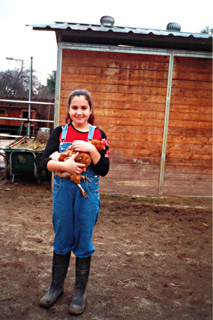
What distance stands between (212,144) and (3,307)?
537cm

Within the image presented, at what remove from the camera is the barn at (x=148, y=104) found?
589cm

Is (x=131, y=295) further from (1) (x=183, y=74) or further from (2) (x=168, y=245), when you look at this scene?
(1) (x=183, y=74)

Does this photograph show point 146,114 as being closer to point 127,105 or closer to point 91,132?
point 127,105

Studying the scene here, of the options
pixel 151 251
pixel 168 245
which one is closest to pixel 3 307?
pixel 151 251

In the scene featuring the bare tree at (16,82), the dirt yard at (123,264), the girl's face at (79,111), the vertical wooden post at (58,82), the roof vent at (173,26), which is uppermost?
the bare tree at (16,82)

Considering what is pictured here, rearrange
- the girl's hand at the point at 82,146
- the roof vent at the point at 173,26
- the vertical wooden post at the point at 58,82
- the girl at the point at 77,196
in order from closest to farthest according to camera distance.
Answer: the girl's hand at the point at 82,146, the girl at the point at 77,196, the vertical wooden post at the point at 58,82, the roof vent at the point at 173,26

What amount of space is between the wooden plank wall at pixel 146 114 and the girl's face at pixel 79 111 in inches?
153

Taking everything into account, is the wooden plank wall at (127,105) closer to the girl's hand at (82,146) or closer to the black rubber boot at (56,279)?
the black rubber boot at (56,279)

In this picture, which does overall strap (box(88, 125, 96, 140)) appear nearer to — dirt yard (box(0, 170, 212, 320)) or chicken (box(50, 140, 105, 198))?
chicken (box(50, 140, 105, 198))

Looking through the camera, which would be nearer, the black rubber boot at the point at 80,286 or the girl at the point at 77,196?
the girl at the point at 77,196

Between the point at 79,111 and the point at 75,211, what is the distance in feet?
2.42

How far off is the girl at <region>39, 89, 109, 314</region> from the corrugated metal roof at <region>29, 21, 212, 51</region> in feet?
12.2

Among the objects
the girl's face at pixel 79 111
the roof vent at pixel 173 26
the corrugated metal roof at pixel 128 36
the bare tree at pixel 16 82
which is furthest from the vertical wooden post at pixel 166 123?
the bare tree at pixel 16 82

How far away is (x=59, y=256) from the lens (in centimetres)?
227
